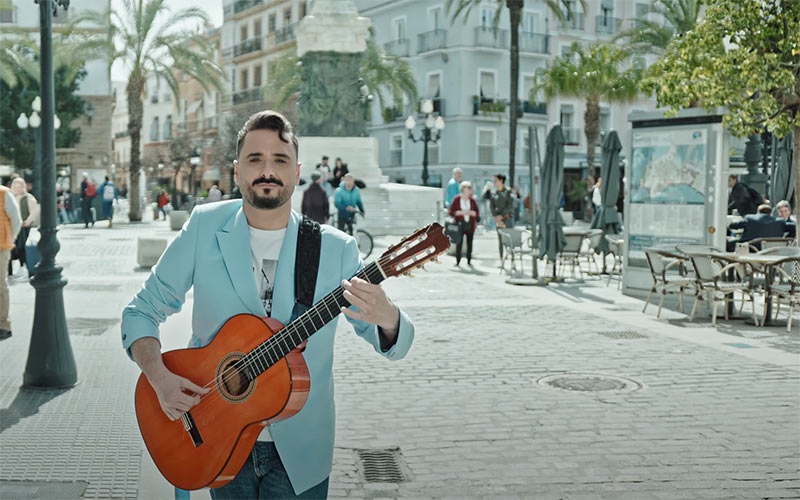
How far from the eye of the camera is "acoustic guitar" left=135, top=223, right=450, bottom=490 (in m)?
2.54

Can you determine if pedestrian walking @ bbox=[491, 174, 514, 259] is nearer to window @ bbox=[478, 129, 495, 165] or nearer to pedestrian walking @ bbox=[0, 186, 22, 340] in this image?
pedestrian walking @ bbox=[0, 186, 22, 340]

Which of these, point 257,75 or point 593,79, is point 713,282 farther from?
point 257,75

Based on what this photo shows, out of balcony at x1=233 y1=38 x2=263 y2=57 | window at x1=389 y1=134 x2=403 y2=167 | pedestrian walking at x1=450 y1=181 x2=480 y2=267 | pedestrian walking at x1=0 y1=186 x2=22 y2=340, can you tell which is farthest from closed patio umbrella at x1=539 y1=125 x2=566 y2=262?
balcony at x1=233 y1=38 x2=263 y2=57

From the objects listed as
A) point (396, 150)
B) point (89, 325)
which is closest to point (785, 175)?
point (89, 325)

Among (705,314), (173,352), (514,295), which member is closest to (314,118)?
(514,295)

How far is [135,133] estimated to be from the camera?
131ft

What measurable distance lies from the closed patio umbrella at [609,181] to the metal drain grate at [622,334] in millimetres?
6620

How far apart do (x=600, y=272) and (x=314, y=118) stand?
51.2 ft

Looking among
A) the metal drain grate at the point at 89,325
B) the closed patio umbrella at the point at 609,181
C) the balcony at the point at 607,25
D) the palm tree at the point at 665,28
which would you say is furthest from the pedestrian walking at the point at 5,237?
the balcony at the point at 607,25

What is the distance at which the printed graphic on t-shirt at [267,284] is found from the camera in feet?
8.93

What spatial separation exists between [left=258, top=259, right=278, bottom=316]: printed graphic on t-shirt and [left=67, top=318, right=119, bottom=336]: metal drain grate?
25.8ft

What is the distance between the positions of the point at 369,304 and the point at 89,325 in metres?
8.87

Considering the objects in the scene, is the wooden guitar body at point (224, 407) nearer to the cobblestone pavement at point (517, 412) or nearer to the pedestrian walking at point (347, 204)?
the cobblestone pavement at point (517, 412)

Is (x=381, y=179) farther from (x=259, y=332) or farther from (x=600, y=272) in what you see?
(x=259, y=332)
